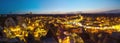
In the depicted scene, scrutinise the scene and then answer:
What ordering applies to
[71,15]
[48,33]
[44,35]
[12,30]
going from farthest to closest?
[71,15]
[48,33]
[44,35]
[12,30]

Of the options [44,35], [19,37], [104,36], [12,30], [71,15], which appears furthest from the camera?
[71,15]

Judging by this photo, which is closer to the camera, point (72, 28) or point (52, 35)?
point (72, 28)

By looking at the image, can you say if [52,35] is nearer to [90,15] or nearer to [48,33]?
[48,33]

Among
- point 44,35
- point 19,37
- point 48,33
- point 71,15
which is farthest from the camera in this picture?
point 71,15

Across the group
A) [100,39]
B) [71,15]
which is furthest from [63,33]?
[71,15]

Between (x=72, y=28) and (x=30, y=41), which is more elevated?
(x=72, y=28)

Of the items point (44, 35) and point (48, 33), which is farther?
point (48, 33)

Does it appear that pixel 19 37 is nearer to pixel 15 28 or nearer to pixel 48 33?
pixel 15 28

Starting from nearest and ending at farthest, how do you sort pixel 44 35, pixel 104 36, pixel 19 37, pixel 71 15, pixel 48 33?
1. pixel 104 36
2. pixel 19 37
3. pixel 44 35
4. pixel 48 33
5. pixel 71 15

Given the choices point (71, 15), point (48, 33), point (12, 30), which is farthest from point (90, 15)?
point (12, 30)
